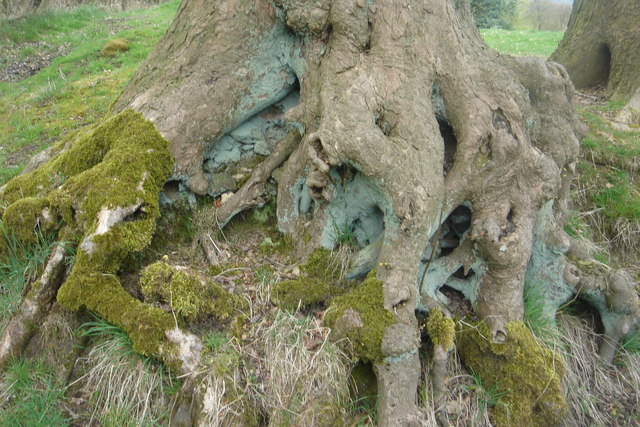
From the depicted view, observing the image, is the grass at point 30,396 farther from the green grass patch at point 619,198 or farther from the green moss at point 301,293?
the green grass patch at point 619,198

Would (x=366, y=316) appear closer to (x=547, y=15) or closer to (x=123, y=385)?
(x=123, y=385)

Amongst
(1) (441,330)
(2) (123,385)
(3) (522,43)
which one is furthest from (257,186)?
(3) (522,43)

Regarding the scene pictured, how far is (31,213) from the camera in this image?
12.0 feet

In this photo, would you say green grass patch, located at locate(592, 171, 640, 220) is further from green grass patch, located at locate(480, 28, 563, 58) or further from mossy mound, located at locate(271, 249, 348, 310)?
green grass patch, located at locate(480, 28, 563, 58)

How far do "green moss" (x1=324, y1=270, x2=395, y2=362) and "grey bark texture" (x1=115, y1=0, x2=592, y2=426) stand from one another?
0.23 feet

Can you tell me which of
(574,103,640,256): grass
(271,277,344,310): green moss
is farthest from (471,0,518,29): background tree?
(271,277,344,310): green moss

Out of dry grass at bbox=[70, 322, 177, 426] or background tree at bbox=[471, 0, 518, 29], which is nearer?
dry grass at bbox=[70, 322, 177, 426]

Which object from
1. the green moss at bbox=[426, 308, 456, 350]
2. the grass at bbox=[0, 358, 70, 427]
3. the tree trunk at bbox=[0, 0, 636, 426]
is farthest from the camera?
the tree trunk at bbox=[0, 0, 636, 426]

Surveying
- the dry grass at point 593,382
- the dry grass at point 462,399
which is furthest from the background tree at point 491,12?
the dry grass at point 462,399

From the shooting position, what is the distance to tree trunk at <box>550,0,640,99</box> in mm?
7035

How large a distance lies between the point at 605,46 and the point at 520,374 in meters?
6.81

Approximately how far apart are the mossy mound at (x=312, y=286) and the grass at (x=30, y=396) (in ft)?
5.59

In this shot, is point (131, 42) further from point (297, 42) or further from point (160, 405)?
point (160, 405)

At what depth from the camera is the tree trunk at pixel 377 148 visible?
11.1ft
